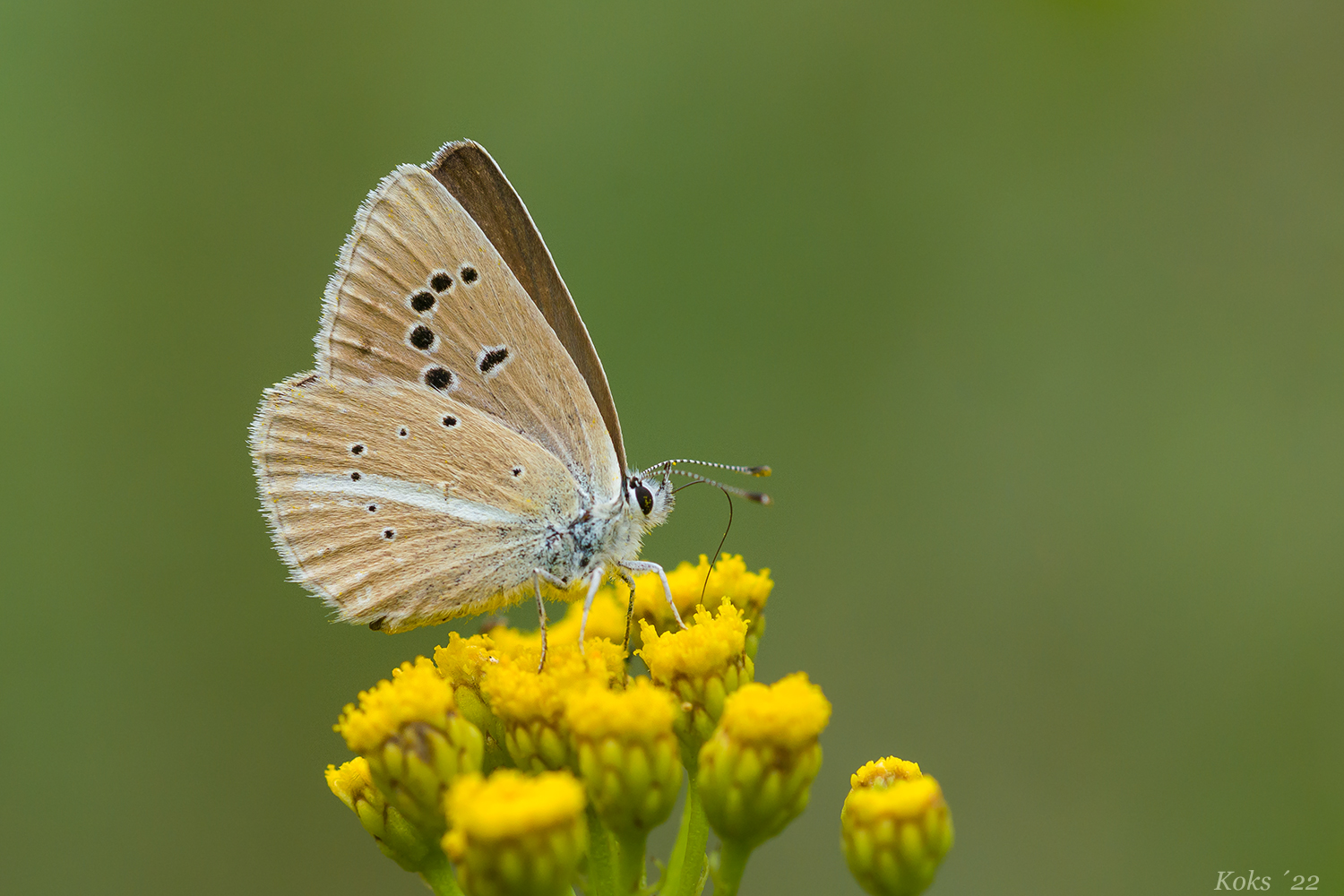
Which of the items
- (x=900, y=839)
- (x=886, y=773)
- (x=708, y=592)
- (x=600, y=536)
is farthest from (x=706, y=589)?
(x=900, y=839)

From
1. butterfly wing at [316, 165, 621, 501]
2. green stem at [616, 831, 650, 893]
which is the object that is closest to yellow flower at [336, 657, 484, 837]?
green stem at [616, 831, 650, 893]

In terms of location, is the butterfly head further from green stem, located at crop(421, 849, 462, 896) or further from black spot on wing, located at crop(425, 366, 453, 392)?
green stem, located at crop(421, 849, 462, 896)

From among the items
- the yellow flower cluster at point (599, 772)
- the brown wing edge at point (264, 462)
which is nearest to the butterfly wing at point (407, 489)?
the brown wing edge at point (264, 462)

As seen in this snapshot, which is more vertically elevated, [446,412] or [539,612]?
[446,412]

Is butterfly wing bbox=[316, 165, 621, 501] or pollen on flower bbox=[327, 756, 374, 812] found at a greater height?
butterfly wing bbox=[316, 165, 621, 501]

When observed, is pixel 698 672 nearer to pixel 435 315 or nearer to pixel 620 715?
pixel 620 715

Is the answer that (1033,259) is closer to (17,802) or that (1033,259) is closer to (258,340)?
(258,340)
